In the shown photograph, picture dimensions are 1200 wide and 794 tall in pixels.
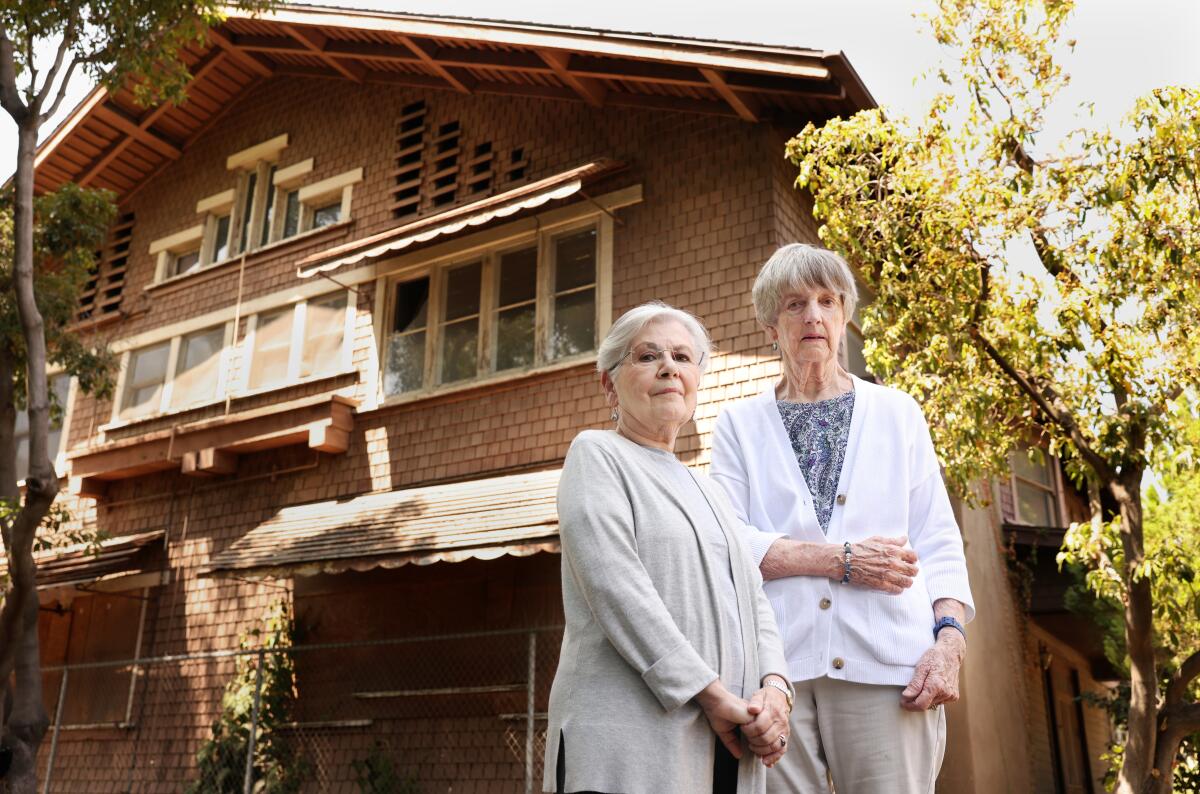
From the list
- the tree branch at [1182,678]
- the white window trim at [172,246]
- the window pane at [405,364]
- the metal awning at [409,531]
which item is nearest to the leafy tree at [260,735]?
the metal awning at [409,531]

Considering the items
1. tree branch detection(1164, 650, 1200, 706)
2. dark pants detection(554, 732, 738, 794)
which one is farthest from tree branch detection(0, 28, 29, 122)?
tree branch detection(1164, 650, 1200, 706)

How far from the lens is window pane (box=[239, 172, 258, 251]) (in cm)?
1526

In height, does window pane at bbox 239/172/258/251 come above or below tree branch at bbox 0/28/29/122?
above

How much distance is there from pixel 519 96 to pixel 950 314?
21.6ft

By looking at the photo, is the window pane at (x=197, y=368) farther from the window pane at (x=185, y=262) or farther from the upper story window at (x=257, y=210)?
the window pane at (x=185, y=262)

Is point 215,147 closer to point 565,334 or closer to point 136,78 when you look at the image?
point 136,78

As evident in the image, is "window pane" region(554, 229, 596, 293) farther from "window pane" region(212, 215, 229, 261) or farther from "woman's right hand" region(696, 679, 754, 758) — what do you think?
"woman's right hand" region(696, 679, 754, 758)

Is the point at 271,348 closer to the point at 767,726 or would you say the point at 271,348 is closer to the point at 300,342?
the point at 300,342

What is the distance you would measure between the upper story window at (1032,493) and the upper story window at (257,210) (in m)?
9.55

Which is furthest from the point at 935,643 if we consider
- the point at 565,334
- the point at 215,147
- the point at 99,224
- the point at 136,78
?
the point at 215,147

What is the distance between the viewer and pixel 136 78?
13.6m

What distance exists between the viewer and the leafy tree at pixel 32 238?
989cm

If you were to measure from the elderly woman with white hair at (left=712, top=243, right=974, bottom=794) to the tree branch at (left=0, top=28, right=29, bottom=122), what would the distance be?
33.5 ft

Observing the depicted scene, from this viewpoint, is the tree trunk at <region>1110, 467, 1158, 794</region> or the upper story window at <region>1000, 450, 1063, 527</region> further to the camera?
the upper story window at <region>1000, 450, 1063, 527</region>
